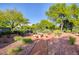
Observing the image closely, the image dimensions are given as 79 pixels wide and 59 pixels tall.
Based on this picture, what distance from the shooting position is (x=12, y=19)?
10.7 feet

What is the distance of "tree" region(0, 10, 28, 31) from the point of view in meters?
3.24

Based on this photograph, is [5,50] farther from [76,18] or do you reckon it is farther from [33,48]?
[76,18]

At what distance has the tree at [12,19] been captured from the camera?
3.24 metres

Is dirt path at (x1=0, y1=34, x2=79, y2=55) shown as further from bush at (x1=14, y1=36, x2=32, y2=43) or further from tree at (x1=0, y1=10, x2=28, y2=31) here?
tree at (x1=0, y1=10, x2=28, y2=31)

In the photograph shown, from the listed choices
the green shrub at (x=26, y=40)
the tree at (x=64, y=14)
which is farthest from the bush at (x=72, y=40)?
the green shrub at (x=26, y=40)

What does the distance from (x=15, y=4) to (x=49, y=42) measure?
1.91 feet

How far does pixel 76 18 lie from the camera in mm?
3260

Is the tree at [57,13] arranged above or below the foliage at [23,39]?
above

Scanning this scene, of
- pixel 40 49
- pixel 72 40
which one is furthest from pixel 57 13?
pixel 40 49

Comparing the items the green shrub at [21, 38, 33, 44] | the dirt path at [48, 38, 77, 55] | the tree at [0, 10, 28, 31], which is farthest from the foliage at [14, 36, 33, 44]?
the dirt path at [48, 38, 77, 55]

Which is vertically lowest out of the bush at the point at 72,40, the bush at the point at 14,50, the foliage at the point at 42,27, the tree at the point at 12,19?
the bush at the point at 14,50

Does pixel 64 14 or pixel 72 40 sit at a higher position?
pixel 64 14

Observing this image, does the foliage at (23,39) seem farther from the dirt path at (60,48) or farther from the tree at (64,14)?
the tree at (64,14)

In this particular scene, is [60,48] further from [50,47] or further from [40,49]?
[40,49]
